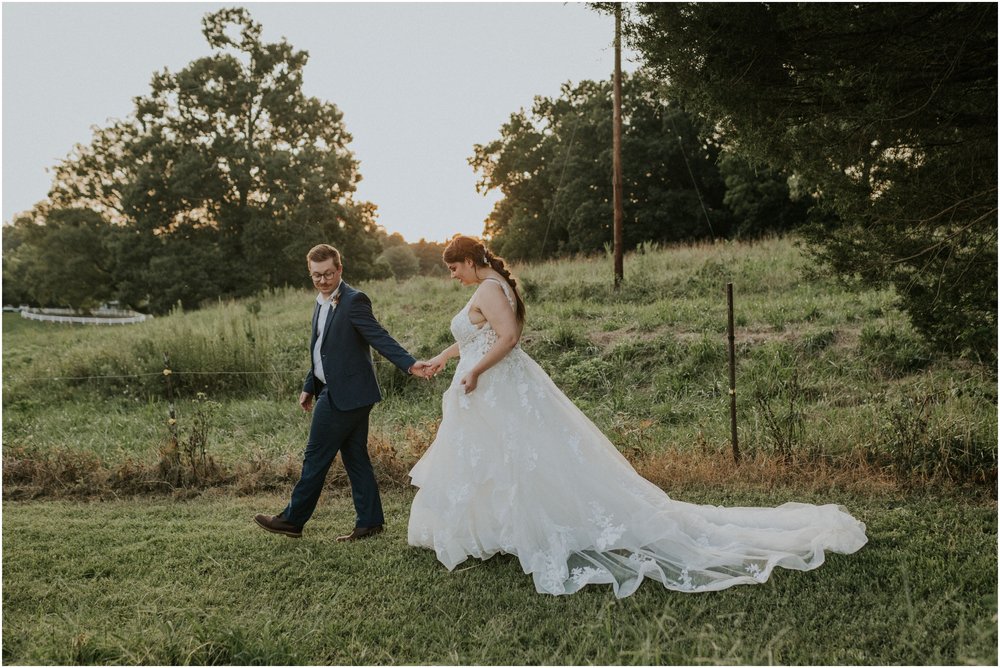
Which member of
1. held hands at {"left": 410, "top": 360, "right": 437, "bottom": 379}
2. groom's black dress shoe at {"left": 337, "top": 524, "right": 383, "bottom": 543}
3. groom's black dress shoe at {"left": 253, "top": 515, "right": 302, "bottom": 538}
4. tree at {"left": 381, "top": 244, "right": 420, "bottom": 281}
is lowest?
groom's black dress shoe at {"left": 337, "top": 524, "right": 383, "bottom": 543}

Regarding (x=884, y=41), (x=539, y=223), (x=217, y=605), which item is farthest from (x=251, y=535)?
(x=539, y=223)

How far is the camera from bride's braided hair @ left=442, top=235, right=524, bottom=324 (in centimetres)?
468

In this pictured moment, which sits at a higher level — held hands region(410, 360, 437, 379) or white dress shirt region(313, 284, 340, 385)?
white dress shirt region(313, 284, 340, 385)

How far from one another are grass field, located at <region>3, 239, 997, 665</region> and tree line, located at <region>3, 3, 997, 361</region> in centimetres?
111

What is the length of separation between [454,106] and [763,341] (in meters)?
9.21

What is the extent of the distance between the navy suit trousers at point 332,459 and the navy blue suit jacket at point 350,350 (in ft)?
0.31

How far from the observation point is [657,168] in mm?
34906

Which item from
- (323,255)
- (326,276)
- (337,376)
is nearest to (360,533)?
(337,376)

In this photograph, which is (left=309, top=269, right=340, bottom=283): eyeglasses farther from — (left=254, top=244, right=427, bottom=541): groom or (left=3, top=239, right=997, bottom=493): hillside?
(left=3, top=239, right=997, bottom=493): hillside

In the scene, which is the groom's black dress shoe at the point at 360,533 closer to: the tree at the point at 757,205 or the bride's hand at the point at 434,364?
the bride's hand at the point at 434,364

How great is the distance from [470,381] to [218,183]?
31.7 metres

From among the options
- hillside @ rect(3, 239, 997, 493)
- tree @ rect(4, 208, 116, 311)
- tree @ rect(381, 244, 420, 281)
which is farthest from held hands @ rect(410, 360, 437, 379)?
tree @ rect(381, 244, 420, 281)

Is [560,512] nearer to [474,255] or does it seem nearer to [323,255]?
[474,255]

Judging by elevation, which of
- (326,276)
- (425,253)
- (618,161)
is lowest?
(326,276)
